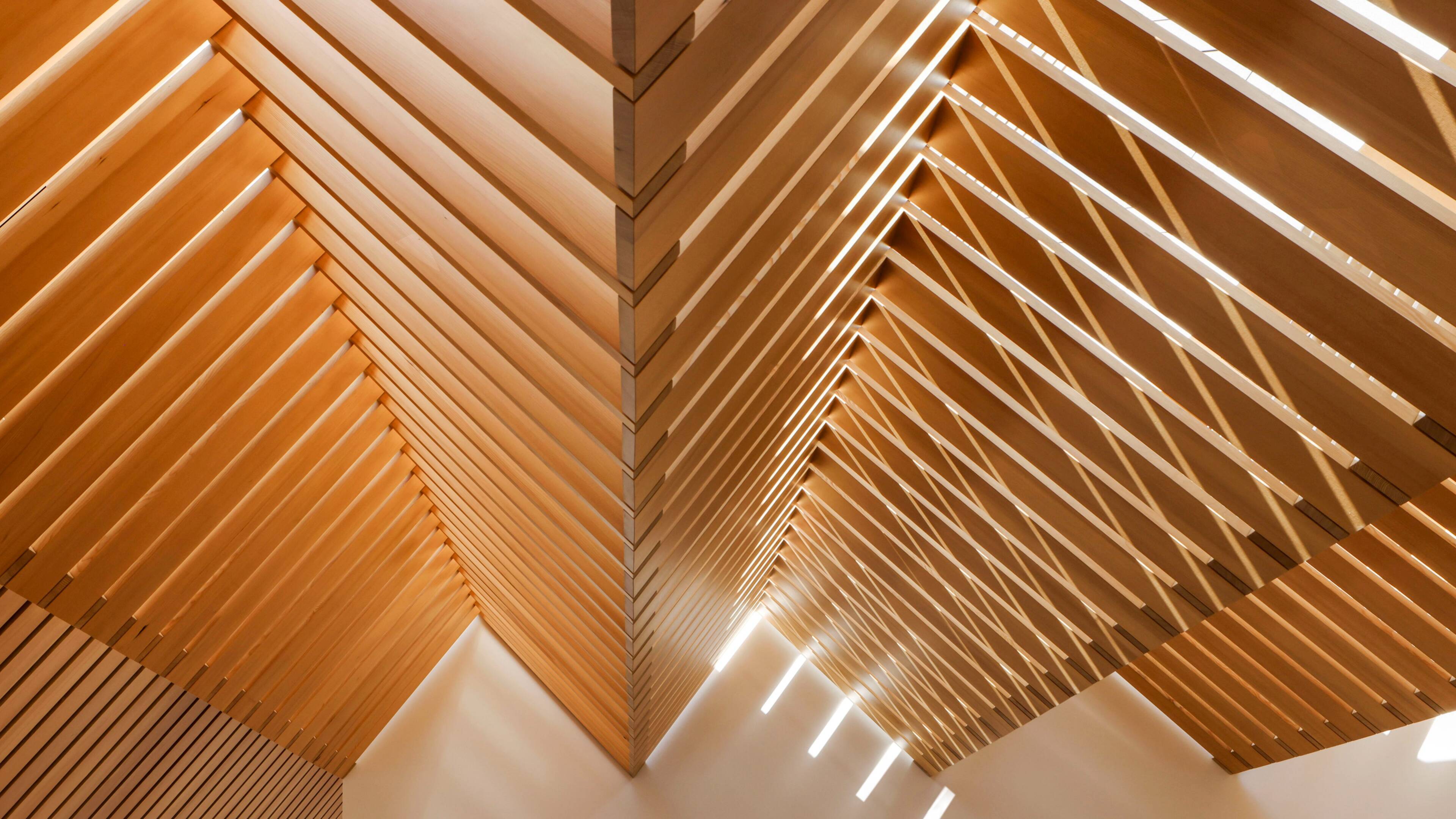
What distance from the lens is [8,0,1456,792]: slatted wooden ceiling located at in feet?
5.78

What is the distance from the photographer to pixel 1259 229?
86.5 inches

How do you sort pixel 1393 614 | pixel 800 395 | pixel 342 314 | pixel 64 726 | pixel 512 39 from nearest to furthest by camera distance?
1. pixel 512 39
2. pixel 342 314
3. pixel 800 395
4. pixel 64 726
5. pixel 1393 614

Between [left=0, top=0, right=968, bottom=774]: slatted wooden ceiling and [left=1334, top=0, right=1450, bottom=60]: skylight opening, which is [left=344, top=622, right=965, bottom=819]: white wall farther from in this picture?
[left=1334, top=0, right=1450, bottom=60]: skylight opening

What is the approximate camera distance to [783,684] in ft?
38.4

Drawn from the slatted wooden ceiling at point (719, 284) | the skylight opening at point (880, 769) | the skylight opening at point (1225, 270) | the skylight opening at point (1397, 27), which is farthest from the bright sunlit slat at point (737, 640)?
the skylight opening at point (1397, 27)

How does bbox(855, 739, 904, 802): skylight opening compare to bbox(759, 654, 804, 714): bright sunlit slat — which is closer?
bbox(855, 739, 904, 802): skylight opening

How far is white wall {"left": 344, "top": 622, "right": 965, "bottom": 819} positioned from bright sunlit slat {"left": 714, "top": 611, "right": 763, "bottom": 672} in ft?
0.35

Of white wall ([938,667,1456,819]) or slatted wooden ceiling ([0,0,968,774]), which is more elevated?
white wall ([938,667,1456,819])

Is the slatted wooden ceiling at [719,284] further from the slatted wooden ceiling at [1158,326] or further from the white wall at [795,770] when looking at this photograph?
the white wall at [795,770]

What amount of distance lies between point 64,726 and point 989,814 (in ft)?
32.0

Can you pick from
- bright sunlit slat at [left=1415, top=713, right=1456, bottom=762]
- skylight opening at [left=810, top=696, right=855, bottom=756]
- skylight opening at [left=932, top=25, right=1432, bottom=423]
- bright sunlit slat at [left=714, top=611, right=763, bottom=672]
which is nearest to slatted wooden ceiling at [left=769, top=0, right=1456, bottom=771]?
skylight opening at [left=932, top=25, right=1432, bottom=423]

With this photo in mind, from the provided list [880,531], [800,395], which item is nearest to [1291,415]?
[800,395]

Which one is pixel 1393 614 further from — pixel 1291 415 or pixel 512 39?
pixel 512 39

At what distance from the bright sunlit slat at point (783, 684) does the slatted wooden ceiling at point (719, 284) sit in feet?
24.1
